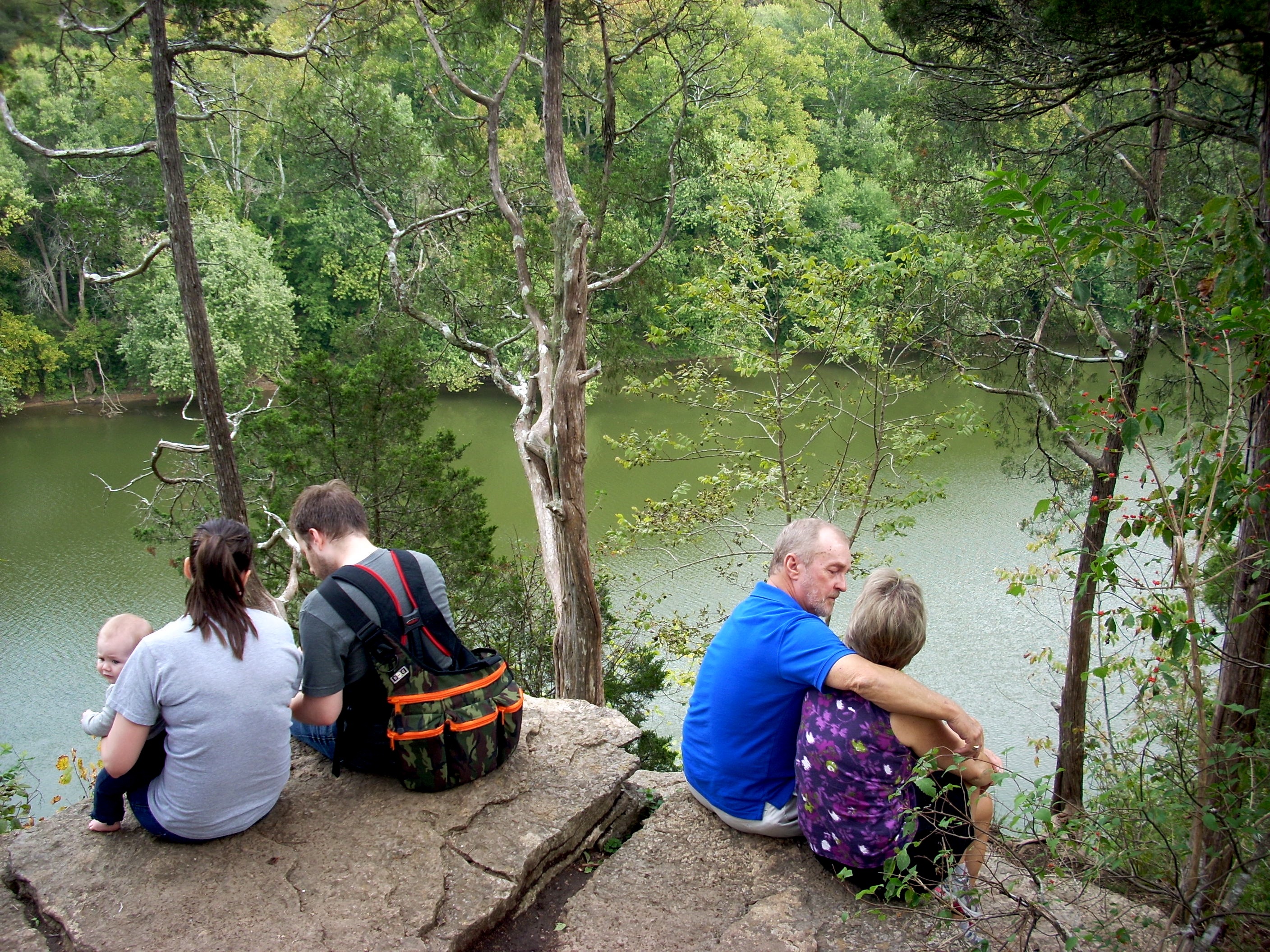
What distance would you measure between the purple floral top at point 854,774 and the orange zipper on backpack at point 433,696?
0.88m

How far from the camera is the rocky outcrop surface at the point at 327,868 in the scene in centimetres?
203

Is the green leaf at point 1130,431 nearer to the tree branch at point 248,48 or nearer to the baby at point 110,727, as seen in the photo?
the baby at point 110,727

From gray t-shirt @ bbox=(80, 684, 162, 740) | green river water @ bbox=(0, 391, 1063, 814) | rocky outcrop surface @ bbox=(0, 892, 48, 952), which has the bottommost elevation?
green river water @ bbox=(0, 391, 1063, 814)

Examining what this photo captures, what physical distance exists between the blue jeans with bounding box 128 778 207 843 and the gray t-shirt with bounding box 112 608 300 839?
2cm

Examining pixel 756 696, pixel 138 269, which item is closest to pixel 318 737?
pixel 756 696

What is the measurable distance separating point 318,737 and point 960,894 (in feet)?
5.84

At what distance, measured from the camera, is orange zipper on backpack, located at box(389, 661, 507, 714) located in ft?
7.76

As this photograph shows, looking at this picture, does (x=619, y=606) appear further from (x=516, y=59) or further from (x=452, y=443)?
(x=516, y=59)

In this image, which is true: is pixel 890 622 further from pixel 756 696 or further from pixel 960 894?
pixel 960 894

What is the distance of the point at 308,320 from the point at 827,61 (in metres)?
19.0

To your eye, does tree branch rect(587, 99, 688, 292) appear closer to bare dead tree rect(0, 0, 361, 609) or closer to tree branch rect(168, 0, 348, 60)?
tree branch rect(168, 0, 348, 60)

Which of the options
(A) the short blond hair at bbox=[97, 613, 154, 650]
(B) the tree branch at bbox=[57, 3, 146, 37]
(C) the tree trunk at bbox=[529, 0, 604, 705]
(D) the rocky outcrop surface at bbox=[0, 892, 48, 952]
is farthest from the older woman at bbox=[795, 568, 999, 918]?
(B) the tree branch at bbox=[57, 3, 146, 37]

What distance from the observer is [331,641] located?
227 cm

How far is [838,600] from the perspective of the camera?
11461mm
